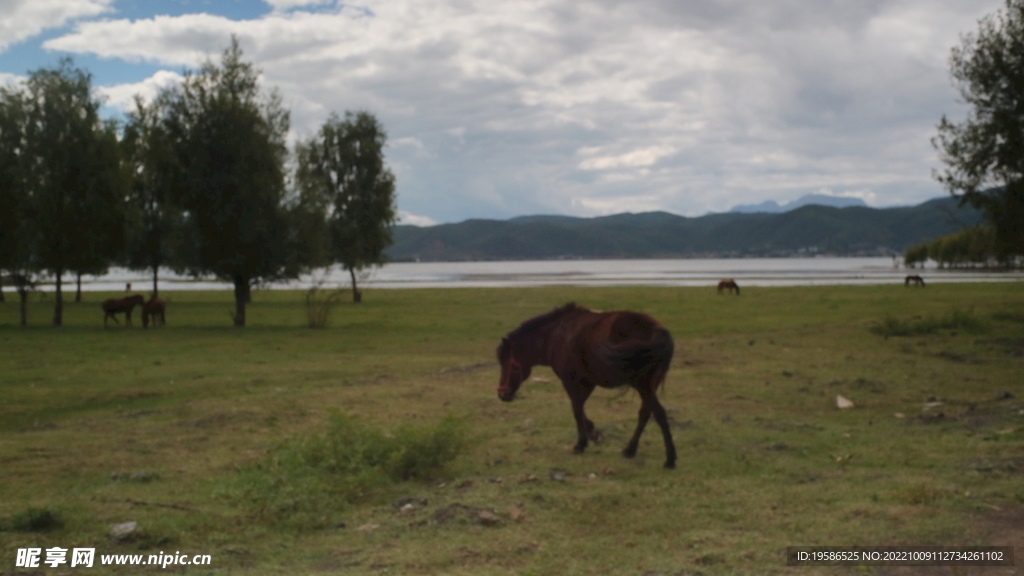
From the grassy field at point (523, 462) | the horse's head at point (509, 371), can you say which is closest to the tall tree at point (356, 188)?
the grassy field at point (523, 462)

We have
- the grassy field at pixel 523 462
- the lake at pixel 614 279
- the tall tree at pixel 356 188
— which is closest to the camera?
the grassy field at pixel 523 462

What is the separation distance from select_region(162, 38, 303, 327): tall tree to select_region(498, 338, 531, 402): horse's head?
939 inches

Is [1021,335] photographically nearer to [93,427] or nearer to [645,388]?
[645,388]

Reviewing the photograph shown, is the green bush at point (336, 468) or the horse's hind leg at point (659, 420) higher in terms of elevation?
the horse's hind leg at point (659, 420)

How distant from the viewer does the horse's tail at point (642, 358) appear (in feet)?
28.4

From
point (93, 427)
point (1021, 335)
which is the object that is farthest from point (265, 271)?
point (1021, 335)

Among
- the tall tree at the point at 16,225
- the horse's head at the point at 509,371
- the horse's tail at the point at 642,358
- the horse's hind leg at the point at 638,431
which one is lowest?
the horse's hind leg at the point at 638,431

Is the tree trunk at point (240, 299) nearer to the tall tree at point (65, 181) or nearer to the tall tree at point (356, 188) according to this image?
the tall tree at point (65, 181)

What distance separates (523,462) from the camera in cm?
918

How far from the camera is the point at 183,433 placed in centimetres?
1134

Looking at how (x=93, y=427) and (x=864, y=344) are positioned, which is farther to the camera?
(x=864, y=344)

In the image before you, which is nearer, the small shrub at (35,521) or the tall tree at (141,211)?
the small shrub at (35,521)

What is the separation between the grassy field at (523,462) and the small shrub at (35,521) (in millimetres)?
18

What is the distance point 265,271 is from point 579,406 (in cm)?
2527
